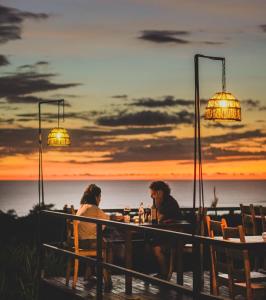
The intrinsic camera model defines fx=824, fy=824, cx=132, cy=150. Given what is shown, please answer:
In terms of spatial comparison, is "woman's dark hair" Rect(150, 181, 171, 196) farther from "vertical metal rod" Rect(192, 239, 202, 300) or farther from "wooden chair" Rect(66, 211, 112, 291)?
"vertical metal rod" Rect(192, 239, 202, 300)

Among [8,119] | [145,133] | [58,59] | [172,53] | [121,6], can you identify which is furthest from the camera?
[145,133]

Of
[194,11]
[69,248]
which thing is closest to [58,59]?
[194,11]

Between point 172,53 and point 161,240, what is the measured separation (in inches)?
502

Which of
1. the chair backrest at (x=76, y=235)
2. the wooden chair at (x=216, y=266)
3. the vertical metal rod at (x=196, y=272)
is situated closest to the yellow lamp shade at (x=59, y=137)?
the chair backrest at (x=76, y=235)

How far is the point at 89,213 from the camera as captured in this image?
10422mm

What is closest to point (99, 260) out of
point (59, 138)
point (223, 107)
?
point (223, 107)

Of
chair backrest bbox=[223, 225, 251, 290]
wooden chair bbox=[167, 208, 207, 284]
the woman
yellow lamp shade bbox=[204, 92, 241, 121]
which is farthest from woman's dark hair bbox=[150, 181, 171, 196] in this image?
chair backrest bbox=[223, 225, 251, 290]

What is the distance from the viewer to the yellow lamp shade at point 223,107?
12.1m

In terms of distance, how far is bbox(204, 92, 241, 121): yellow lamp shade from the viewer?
12141 millimetres

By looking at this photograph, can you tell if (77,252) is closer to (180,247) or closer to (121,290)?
(121,290)

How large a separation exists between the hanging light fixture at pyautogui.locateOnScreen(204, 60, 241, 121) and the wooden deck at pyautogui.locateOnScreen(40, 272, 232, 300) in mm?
2401

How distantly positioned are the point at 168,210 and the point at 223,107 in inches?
83.1

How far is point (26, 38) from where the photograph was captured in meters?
22.9

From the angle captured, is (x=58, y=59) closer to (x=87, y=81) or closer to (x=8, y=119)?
(x=87, y=81)
